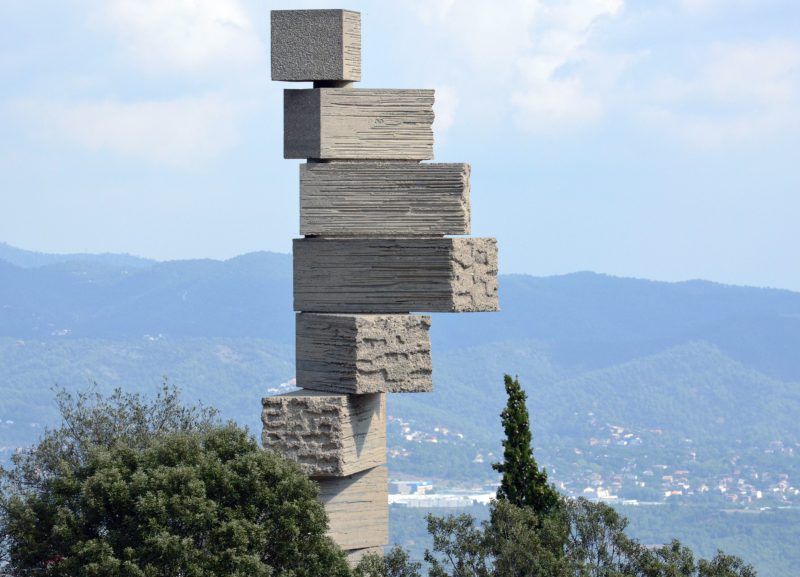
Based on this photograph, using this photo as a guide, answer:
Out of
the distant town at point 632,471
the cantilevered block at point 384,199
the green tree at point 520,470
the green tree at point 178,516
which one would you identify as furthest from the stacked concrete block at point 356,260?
the distant town at point 632,471

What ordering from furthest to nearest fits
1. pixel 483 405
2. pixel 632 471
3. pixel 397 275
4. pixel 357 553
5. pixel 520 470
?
1. pixel 483 405
2. pixel 632 471
3. pixel 520 470
4. pixel 357 553
5. pixel 397 275

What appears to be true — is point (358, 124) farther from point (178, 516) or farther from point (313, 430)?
point (178, 516)

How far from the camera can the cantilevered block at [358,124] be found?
1477cm

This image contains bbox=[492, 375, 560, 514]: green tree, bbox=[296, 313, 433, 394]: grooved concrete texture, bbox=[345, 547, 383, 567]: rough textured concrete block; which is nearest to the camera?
bbox=[296, 313, 433, 394]: grooved concrete texture

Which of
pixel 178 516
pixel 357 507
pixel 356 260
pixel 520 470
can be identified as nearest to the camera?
pixel 178 516

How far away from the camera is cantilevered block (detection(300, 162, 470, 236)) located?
14562 millimetres

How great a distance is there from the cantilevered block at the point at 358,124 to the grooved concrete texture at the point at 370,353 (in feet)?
6.15

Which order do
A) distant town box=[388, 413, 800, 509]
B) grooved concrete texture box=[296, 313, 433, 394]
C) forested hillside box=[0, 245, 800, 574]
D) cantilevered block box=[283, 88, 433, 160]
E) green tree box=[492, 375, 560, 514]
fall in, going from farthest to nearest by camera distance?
forested hillside box=[0, 245, 800, 574] → distant town box=[388, 413, 800, 509] → green tree box=[492, 375, 560, 514] → cantilevered block box=[283, 88, 433, 160] → grooved concrete texture box=[296, 313, 433, 394]

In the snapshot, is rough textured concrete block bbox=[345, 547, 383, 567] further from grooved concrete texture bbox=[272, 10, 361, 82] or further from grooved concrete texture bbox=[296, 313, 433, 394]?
grooved concrete texture bbox=[272, 10, 361, 82]

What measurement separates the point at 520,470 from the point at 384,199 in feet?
12.7

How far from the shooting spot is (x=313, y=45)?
584 inches

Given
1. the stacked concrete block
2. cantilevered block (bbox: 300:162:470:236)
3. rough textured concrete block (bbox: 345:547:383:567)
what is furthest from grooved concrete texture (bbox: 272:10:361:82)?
rough textured concrete block (bbox: 345:547:383:567)

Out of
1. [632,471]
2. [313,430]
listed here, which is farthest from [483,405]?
[313,430]

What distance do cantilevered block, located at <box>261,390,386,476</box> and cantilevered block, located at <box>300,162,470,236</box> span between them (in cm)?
189
